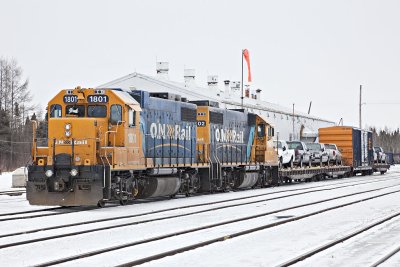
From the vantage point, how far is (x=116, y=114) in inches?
834

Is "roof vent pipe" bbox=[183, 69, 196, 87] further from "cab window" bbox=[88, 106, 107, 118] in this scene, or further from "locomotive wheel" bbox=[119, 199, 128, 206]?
"cab window" bbox=[88, 106, 107, 118]

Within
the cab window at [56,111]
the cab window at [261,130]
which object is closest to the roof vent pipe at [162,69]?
the cab window at [261,130]

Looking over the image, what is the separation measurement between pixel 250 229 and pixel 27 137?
6699cm

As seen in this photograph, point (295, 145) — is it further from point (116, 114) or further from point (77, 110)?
point (77, 110)

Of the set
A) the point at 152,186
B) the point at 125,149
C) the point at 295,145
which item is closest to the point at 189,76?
the point at 295,145

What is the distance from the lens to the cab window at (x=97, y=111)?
21.3m

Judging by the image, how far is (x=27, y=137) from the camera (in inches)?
3081

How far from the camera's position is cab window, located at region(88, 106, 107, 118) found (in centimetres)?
2133

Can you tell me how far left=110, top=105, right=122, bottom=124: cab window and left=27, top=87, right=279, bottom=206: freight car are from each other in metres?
0.03

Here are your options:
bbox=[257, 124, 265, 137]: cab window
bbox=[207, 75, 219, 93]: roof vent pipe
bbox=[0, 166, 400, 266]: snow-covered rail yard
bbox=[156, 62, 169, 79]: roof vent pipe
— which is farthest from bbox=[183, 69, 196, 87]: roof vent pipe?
bbox=[0, 166, 400, 266]: snow-covered rail yard

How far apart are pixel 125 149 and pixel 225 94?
55.0 metres

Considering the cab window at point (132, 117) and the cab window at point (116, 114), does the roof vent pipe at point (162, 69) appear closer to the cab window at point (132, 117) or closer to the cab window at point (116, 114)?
the cab window at point (132, 117)

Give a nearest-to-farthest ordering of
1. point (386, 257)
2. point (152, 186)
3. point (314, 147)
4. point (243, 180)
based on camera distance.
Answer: point (386, 257), point (152, 186), point (243, 180), point (314, 147)

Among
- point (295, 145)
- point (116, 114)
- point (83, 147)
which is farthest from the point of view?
point (295, 145)
